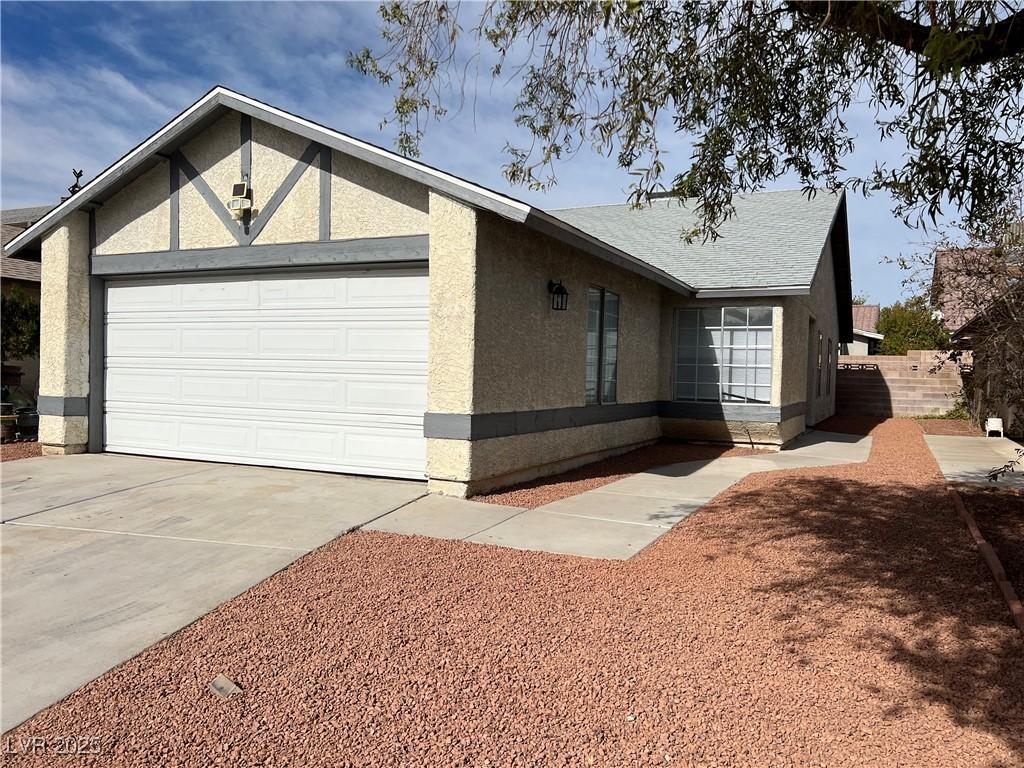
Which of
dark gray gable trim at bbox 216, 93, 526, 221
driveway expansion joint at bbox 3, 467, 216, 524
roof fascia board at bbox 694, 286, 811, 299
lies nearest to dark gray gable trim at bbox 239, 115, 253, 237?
dark gray gable trim at bbox 216, 93, 526, 221

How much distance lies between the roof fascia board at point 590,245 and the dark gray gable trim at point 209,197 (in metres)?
4.06

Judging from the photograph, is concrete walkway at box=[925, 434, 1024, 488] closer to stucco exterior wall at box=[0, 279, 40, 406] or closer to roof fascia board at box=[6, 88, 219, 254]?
roof fascia board at box=[6, 88, 219, 254]

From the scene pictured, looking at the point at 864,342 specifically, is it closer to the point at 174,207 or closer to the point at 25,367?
the point at 174,207

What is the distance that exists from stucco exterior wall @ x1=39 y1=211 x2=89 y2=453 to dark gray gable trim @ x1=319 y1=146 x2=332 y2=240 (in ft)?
13.5

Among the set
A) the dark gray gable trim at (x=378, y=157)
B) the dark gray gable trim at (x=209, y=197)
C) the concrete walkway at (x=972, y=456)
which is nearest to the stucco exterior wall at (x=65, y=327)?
the dark gray gable trim at (x=209, y=197)

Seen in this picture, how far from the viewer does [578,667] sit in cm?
394

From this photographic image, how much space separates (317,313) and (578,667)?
643 cm

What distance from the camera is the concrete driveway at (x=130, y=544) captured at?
4004 millimetres

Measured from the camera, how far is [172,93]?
1031cm

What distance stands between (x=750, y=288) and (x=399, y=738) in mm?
11466

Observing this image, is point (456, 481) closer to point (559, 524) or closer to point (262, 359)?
point (559, 524)

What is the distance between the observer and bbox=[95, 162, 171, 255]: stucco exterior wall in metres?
9.89

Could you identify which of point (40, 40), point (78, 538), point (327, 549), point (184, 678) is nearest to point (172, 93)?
point (40, 40)

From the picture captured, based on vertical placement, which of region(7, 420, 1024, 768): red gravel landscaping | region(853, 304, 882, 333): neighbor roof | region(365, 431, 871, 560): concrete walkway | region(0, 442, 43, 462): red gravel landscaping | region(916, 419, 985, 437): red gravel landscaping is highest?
region(853, 304, 882, 333): neighbor roof
